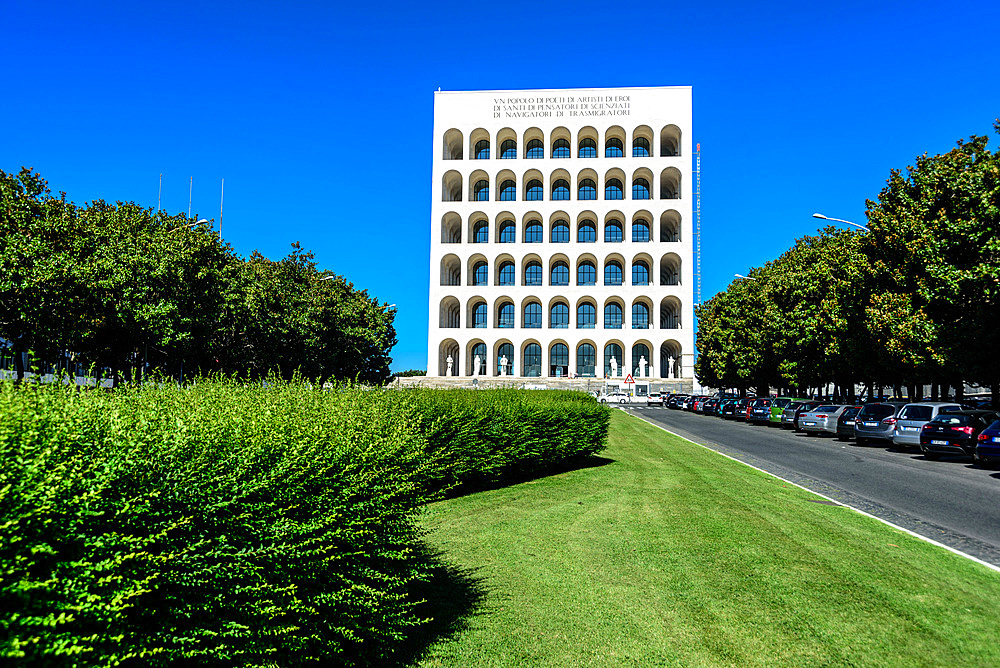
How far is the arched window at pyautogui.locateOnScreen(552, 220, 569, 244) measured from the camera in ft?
271

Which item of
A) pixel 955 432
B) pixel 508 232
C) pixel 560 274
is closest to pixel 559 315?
pixel 560 274

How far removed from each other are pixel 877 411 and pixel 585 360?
55.1 meters

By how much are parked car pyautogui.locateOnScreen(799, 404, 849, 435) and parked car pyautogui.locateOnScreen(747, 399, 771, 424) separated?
256 inches

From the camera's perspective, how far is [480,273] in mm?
83062

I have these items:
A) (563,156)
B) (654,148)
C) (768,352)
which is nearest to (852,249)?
(768,352)

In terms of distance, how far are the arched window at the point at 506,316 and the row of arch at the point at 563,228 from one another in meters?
8.32

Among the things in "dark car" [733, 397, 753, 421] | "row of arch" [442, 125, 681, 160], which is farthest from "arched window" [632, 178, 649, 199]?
"dark car" [733, 397, 753, 421]

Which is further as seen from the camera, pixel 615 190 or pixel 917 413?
pixel 615 190

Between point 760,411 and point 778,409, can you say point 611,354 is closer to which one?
point 760,411

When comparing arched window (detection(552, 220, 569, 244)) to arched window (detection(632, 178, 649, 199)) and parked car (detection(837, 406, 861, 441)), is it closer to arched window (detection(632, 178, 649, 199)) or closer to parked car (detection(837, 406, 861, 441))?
arched window (detection(632, 178, 649, 199))

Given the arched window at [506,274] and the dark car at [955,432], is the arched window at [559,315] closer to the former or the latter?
the arched window at [506,274]

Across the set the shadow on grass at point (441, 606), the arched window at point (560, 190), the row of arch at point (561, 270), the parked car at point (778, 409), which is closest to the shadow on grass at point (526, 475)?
the shadow on grass at point (441, 606)

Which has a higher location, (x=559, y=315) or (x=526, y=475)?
(x=559, y=315)

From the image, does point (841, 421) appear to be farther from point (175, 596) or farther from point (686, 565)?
point (175, 596)
